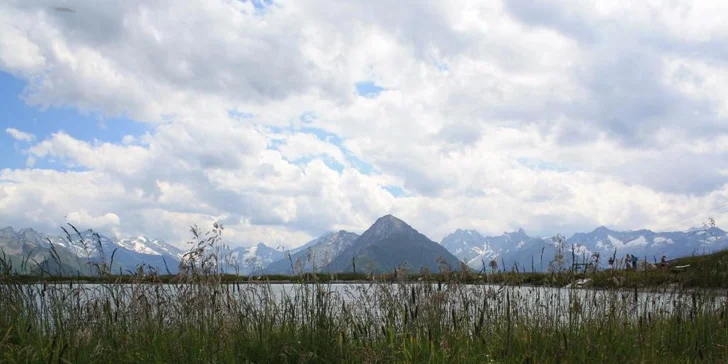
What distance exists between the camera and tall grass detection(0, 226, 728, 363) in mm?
6754

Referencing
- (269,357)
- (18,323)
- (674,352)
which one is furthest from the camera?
(674,352)

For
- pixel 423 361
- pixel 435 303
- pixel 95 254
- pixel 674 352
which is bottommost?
pixel 674 352

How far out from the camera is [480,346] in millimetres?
7160

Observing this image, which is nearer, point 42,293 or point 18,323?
point 18,323

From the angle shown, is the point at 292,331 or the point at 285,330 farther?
the point at 285,330

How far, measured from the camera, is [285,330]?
7.99 metres

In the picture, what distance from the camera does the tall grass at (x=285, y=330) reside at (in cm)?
675

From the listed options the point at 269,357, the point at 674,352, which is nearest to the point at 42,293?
the point at 269,357

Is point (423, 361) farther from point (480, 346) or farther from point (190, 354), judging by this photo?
point (190, 354)

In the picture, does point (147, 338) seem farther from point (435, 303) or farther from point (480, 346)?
point (480, 346)

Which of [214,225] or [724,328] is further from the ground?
[214,225]

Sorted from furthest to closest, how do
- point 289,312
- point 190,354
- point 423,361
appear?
point 289,312, point 190,354, point 423,361

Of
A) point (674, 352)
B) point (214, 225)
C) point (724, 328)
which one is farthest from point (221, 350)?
point (724, 328)

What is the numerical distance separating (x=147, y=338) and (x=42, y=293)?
2.37 m
